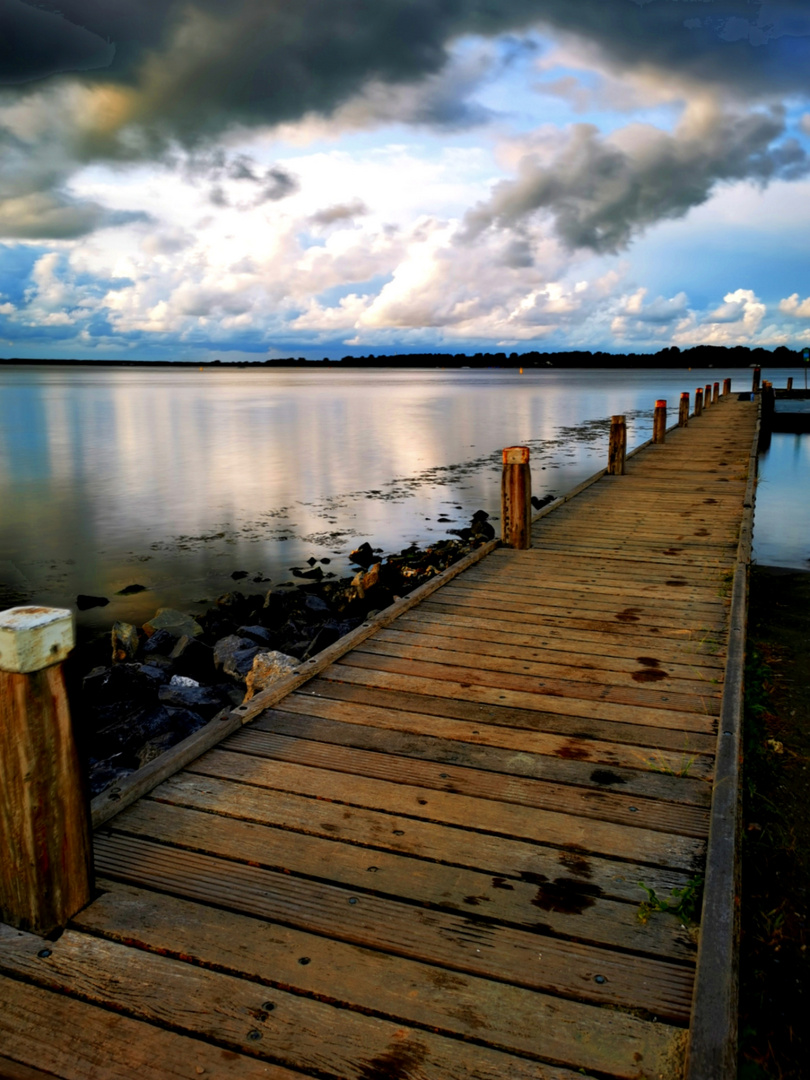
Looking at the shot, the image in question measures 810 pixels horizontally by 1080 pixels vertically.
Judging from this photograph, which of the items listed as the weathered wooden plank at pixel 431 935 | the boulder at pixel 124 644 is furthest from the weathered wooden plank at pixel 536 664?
the boulder at pixel 124 644

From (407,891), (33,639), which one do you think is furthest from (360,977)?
(33,639)

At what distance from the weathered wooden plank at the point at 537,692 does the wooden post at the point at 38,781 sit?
232 cm

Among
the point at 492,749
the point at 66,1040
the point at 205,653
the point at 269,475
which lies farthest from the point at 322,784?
the point at 269,475

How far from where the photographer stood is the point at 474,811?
3.19m

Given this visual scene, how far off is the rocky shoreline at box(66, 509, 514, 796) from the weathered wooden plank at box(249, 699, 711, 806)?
60 cm

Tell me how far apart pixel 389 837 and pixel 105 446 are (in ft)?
117

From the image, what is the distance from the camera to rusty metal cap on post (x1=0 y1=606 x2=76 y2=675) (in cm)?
215

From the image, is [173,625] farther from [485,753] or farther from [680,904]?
[680,904]

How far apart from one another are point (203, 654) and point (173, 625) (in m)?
1.47

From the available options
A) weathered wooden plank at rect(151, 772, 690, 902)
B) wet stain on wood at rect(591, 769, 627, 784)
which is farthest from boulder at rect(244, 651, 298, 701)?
wet stain on wood at rect(591, 769, 627, 784)

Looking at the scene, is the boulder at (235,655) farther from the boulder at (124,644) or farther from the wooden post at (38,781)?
the wooden post at (38,781)

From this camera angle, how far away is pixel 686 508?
10664 millimetres

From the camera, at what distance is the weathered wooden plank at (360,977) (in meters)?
2.10

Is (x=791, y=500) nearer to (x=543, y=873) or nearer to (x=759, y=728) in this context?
(x=759, y=728)
